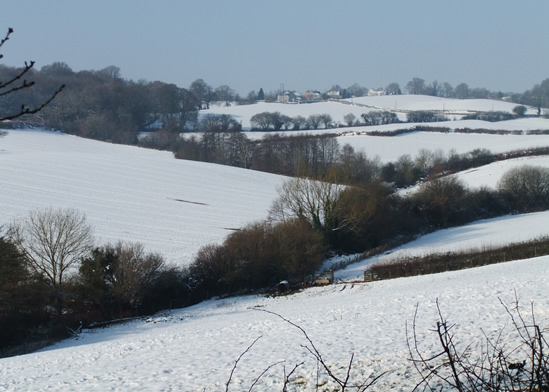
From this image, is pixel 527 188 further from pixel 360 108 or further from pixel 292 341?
pixel 360 108

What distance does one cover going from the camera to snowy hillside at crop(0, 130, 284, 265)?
35531mm

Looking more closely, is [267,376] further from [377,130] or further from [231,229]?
[377,130]

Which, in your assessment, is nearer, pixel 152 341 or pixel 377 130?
pixel 152 341

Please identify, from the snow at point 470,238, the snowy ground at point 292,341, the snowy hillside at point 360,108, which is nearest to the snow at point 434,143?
the snowy hillside at point 360,108

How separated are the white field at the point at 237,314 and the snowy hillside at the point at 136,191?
172 millimetres

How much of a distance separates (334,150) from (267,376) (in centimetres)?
6117

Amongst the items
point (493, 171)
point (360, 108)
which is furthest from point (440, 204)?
point (360, 108)

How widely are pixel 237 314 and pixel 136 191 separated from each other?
2925 cm

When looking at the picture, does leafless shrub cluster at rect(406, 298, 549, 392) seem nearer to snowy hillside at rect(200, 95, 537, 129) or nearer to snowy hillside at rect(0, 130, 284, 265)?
snowy hillside at rect(0, 130, 284, 265)

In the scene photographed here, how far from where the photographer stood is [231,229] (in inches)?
1449

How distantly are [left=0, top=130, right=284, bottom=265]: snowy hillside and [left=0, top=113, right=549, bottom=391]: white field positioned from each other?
0.17 meters

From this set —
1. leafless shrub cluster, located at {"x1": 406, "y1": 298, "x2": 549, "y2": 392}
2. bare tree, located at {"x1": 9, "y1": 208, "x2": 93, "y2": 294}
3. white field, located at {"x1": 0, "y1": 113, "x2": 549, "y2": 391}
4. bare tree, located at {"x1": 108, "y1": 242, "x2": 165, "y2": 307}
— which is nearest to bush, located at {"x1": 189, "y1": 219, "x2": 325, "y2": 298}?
white field, located at {"x1": 0, "y1": 113, "x2": 549, "y2": 391}

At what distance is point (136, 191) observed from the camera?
48156 mm

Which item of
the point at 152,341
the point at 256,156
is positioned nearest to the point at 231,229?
the point at 152,341
